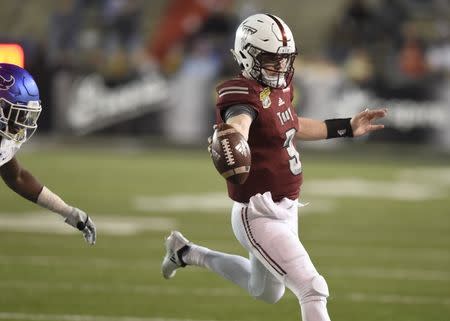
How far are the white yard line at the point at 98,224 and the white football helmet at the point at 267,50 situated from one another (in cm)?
449

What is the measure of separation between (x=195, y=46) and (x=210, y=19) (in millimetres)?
551

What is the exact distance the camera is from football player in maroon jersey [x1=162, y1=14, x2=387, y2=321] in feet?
16.6

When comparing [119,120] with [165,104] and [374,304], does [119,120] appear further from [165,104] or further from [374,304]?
[374,304]

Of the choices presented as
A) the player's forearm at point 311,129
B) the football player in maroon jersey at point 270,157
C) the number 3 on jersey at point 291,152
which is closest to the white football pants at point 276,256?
the football player in maroon jersey at point 270,157

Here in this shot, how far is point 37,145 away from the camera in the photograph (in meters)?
16.3

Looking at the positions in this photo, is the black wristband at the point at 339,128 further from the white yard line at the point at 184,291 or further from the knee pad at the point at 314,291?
the white yard line at the point at 184,291

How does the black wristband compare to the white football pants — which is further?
the black wristband

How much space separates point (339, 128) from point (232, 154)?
1197 millimetres

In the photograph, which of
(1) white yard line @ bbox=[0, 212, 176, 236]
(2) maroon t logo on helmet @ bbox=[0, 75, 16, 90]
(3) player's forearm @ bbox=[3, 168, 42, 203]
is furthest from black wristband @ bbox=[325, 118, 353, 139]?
(1) white yard line @ bbox=[0, 212, 176, 236]

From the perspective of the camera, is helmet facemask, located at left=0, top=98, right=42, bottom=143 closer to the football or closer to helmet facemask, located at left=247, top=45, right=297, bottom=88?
the football

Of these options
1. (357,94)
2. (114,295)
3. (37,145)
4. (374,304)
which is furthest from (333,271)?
(37,145)

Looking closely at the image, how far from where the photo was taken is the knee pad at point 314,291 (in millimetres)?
4956

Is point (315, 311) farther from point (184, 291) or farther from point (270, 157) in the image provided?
point (184, 291)

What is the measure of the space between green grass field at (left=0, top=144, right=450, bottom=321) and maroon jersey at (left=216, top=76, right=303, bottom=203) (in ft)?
4.32
